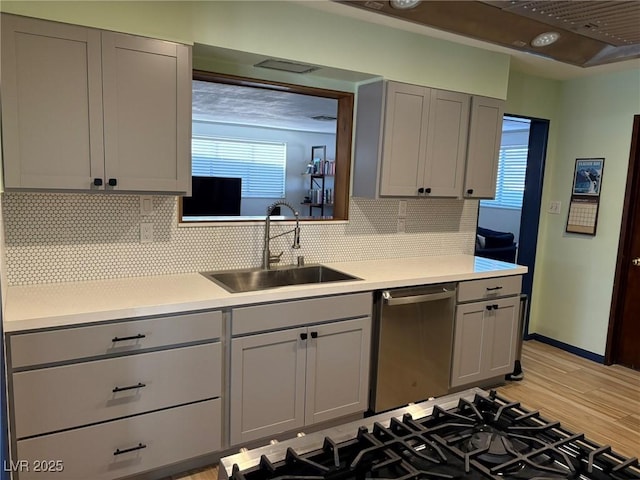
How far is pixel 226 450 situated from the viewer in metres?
2.31

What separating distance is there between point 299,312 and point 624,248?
294 centimetres

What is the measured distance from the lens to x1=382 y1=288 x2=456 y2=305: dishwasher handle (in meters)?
2.64

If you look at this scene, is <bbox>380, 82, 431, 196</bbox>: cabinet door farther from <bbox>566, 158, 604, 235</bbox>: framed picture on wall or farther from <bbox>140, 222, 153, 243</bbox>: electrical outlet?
<bbox>566, 158, 604, 235</bbox>: framed picture on wall

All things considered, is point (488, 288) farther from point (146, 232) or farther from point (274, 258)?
point (146, 232)

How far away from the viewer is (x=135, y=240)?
2.50 metres

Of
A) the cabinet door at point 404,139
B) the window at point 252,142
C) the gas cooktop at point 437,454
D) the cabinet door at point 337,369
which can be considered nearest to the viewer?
the gas cooktop at point 437,454

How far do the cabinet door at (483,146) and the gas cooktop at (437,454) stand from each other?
233cm

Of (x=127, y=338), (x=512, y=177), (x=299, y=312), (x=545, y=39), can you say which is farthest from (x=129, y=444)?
(x=512, y=177)

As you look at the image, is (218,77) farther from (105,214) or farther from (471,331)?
(471,331)

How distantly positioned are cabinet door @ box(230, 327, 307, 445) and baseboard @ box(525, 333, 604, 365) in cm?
288

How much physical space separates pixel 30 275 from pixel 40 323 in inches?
23.1

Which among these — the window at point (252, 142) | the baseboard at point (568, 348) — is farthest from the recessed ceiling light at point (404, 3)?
the baseboard at point (568, 348)

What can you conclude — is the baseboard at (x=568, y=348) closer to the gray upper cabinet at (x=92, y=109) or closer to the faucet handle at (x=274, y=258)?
the faucet handle at (x=274, y=258)

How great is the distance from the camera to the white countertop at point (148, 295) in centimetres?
185
